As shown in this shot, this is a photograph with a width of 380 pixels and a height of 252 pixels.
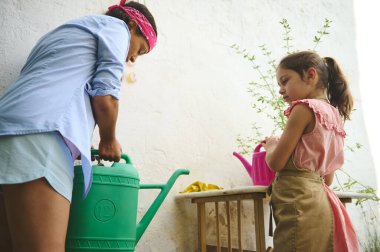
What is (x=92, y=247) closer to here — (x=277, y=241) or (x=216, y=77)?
(x=277, y=241)

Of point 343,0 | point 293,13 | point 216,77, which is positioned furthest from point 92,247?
point 343,0

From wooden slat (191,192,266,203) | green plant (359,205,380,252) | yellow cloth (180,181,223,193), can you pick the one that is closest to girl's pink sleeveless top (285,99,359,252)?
wooden slat (191,192,266,203)

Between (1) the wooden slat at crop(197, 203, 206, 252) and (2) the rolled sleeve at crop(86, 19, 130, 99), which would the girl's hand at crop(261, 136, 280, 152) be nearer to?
(1) the wooden slat at crop(197, 203, 206, 252)

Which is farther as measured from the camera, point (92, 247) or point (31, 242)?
point (92, 247)

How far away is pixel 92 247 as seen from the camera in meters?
1.14

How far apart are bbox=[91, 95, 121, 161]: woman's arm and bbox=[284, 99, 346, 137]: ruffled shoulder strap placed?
2.15 feet

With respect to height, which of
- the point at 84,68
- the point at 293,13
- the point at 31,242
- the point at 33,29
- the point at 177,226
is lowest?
the point at 177,226

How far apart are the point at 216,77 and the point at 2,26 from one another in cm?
118

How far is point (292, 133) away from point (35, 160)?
84 centimetres

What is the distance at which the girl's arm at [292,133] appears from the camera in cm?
133

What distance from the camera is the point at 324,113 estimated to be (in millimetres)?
1347

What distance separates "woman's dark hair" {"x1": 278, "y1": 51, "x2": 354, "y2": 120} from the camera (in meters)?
1.50

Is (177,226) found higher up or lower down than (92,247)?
lower down

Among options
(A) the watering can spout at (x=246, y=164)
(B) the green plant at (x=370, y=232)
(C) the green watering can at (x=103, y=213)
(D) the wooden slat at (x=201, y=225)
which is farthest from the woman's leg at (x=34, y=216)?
(B) the green plant at (x=370, y=232)
